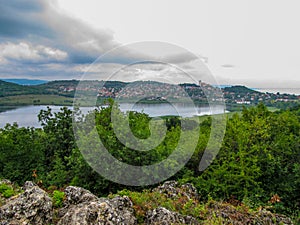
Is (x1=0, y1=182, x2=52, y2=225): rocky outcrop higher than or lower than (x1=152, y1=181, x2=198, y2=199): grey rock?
higher

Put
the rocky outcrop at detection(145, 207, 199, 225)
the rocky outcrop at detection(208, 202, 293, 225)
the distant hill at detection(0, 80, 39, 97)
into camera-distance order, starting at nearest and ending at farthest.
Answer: the rocky outcrop at detection(145, 207, 199, 225) < the rocky outcrop at detection(208, 202, 293, 225) < the distant hill at detection(0, 80, 39, 97)

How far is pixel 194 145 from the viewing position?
14.9 metres

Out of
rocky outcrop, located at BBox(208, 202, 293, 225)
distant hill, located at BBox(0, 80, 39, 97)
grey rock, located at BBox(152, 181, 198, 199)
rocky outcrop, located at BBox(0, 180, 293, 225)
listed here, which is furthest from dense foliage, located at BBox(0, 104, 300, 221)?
distant hill, located at BBox(0, 80, 39, 97)

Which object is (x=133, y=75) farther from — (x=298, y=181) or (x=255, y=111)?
(x=255, y=111)

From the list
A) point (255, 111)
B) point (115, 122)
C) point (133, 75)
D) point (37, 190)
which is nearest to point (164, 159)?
point (115, 122)

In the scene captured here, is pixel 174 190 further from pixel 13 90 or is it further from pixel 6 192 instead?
Result: pixel 13 90

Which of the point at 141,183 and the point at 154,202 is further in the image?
the point at 141,183

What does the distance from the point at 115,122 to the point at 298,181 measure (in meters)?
10.7

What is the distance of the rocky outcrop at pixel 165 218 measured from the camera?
629cm

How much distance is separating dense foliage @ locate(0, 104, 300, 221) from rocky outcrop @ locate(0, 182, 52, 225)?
523 cm

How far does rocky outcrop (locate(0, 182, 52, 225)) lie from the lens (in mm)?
5758

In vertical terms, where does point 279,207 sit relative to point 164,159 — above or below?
below

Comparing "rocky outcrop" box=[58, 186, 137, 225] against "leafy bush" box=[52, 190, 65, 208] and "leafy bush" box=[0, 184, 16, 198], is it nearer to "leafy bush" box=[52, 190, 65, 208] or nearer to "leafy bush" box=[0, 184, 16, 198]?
"leafy bush" box=[52, 190, 65, 208]

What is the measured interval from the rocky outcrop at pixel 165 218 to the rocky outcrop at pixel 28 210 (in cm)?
267
